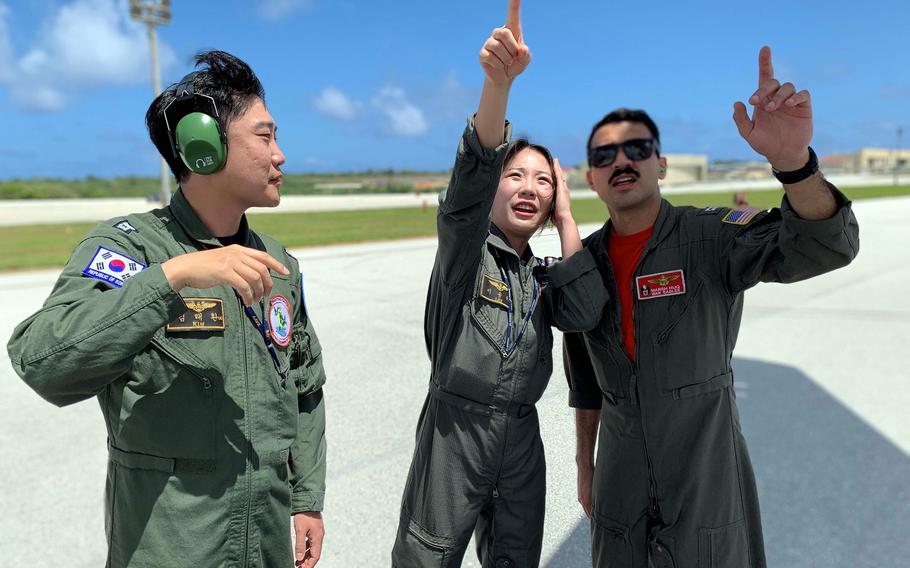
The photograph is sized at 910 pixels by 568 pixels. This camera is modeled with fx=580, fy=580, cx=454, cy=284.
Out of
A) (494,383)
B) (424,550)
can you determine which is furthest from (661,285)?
(424,550)

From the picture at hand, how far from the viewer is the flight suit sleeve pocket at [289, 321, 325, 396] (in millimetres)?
1854

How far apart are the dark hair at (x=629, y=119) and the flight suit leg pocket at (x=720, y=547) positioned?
1.30m

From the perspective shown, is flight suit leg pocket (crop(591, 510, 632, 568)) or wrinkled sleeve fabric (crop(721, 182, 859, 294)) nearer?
wrinkled sleeve fabric (crop(721, 182, 859, 294))

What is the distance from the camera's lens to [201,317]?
1.52m

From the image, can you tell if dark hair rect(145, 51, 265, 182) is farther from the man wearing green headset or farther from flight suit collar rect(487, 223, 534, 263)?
flight suit collar rect(487, 223, 534, 263)

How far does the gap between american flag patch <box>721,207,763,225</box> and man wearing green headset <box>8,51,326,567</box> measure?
1440 millimetres

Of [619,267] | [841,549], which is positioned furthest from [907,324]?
[619,267]

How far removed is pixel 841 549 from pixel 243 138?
3.37m

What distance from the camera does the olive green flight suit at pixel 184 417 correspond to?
1375 mm

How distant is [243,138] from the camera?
1.64 meters

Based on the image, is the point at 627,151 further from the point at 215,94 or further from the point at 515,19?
the point at 215,94

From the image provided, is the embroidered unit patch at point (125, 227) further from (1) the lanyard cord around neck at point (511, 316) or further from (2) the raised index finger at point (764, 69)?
(2) the raised index finger at point (764, 69)

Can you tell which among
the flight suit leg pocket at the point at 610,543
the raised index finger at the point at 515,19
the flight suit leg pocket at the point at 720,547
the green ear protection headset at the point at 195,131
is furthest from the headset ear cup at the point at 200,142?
Answer: the flight suit leg pocket at the point at 720,547

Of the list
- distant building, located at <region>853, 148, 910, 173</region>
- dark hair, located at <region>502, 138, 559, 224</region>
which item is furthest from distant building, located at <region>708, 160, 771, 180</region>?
distant building, located at <region>853, 148, 910, 173</region>
